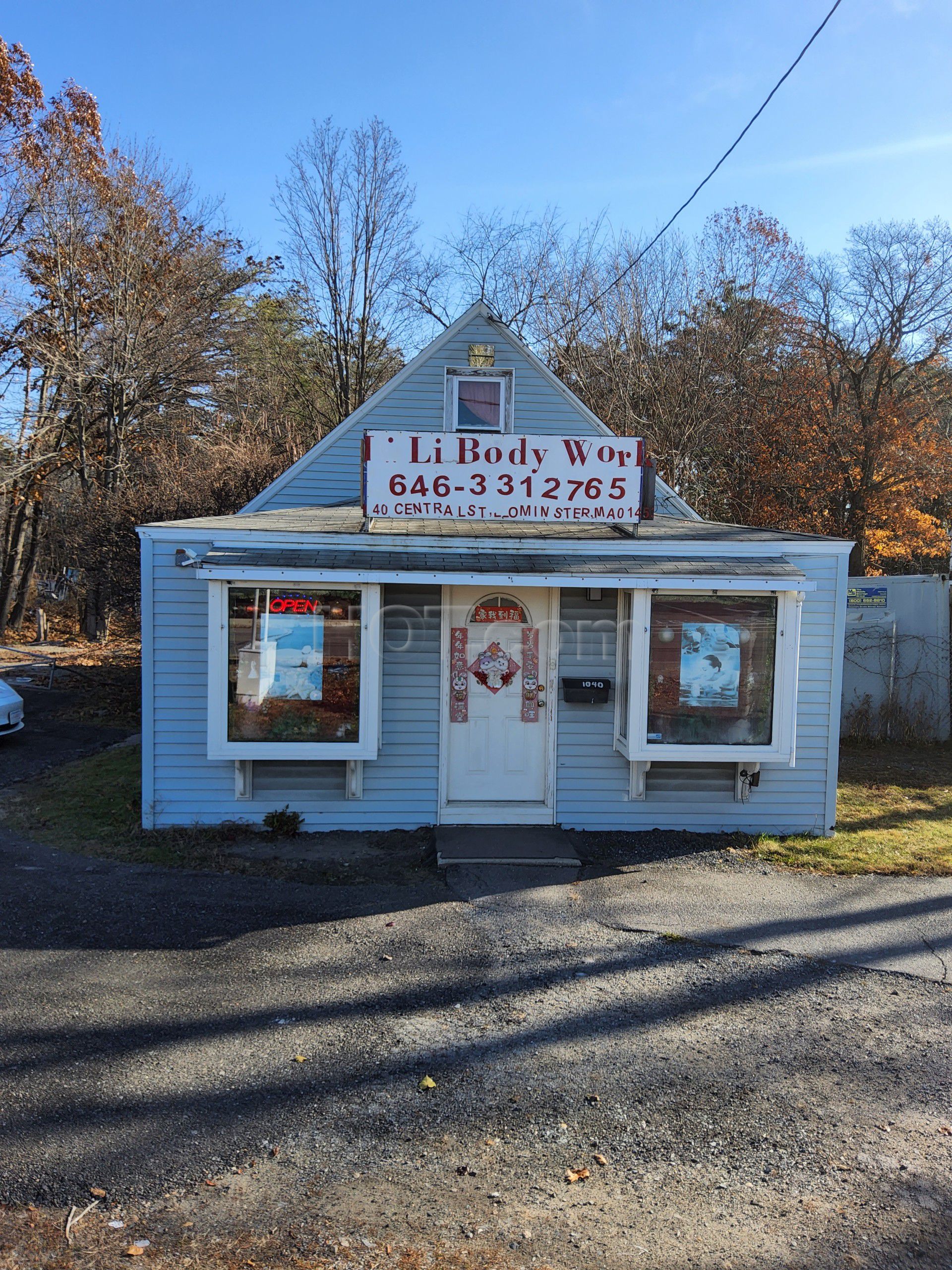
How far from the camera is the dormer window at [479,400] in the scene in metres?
10.4

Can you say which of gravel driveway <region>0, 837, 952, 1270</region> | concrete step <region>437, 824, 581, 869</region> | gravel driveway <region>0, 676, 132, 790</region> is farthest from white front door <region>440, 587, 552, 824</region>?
gravel driveway <region>0, 676, 132, 790</region>

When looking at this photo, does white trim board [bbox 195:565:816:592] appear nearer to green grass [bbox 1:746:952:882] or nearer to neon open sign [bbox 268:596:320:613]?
neon open sign [bbox 268:596:320:613]

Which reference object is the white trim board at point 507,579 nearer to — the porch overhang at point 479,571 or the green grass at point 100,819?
the porch overhang at point 479,571

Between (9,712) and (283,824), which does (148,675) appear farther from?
(9,712)

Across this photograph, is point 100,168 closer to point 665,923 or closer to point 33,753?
point 33,753

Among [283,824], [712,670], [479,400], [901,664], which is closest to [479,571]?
[712,670]

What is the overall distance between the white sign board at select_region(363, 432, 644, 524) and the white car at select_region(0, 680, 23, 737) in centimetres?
692

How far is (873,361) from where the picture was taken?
20000mm

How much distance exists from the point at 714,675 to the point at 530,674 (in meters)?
1.73

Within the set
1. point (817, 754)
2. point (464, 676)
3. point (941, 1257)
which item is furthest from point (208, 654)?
point (941, 1257)

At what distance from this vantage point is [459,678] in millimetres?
8328

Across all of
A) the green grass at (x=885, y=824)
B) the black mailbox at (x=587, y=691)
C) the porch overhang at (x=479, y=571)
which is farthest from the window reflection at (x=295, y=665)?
the green grass at (x=885, y=824)

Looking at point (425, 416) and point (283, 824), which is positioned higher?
point (425, 416)

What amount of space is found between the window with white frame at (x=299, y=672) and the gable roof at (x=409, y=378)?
2.57 meters
